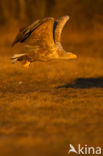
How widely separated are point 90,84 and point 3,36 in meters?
7.37

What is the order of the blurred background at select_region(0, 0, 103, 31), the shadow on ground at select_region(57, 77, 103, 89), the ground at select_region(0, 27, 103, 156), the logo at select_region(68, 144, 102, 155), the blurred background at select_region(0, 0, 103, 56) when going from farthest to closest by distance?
1. the blurred background at select_region(0, 0, 103, 31)
2. the blurred background at select_region(0, 0, 103, 56)
3. the shadow on ground at select_region(57, 77, 103, 89)
4. the ground at select_region(0, 27, 103, 156)
5. the logo at select_region(68, 144, 102, 155)

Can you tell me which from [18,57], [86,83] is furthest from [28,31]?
[86,83]

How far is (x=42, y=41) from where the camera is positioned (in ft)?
19.4

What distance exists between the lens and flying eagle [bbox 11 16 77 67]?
5.60m

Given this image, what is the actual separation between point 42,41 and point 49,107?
1.70 metres

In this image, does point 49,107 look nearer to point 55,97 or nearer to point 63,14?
point 55,97

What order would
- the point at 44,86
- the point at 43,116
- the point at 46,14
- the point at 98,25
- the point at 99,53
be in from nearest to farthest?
1. the point at 43,116
2. the point at 44,86
3. the point at 99,53
4. the point at 98,25
5. the point at 46,14

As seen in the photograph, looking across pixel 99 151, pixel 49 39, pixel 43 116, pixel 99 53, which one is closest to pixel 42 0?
pixel 99 53

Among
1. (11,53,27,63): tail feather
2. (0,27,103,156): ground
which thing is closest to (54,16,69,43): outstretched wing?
(11,53,27,63): tail feather

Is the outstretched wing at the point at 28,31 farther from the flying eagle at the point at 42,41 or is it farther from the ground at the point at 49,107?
the ground at the point at 49,107

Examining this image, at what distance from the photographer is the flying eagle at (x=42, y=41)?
18.4ft

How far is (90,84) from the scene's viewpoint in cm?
773

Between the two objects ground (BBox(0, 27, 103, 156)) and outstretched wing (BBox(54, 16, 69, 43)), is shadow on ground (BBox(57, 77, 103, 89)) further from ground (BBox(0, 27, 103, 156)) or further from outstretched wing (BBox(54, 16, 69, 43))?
outstretched wing (BBox(54, 16, 69, 43))

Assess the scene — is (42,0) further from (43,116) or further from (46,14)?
(43,116)
